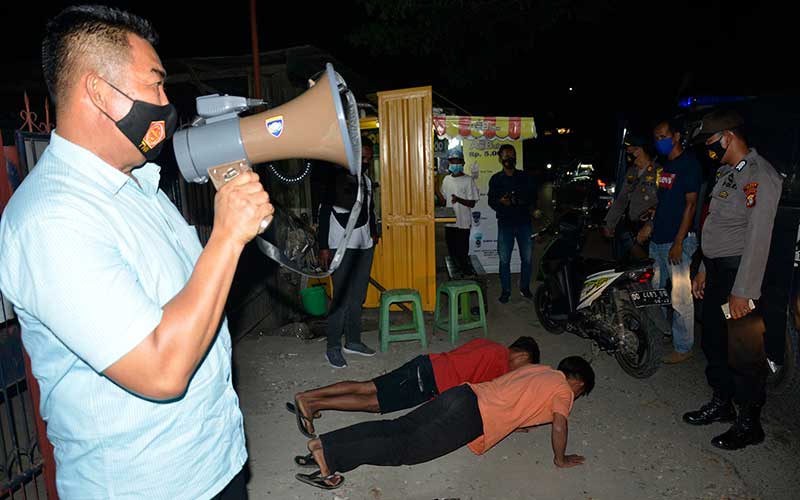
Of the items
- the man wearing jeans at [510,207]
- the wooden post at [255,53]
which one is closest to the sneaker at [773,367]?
the man wearing jeans at [510,207]

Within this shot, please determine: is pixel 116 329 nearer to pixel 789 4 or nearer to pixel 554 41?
pixel 789 4

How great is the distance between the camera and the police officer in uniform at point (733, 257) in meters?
3.23

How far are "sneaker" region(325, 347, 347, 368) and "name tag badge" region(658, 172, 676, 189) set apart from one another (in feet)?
11.0

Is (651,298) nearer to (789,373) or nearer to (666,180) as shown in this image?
(789,373)

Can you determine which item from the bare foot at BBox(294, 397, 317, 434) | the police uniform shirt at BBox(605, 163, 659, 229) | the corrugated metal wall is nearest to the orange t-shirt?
the bare foot at BBox(294, 397, 317, 434)

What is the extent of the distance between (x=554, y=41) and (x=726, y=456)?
60.0 feet

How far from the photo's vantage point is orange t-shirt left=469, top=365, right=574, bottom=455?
3.19 meters

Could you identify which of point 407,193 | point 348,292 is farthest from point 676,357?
point 407,193

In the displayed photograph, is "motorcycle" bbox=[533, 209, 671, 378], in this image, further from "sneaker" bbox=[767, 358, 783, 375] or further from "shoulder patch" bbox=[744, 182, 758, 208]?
"shoulder patch" bbox=[744, 182, 758, 208]

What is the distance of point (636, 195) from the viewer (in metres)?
5.36

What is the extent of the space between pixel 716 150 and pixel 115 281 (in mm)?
A: 3819

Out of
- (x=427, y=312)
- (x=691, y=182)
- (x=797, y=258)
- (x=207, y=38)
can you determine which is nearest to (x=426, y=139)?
(x=427, y=312)

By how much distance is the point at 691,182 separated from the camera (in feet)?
15.0

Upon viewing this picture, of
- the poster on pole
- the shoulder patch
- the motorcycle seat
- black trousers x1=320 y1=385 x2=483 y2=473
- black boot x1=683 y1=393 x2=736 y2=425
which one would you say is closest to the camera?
black trousers x1=320 y1=385 x2=483 y2=473
